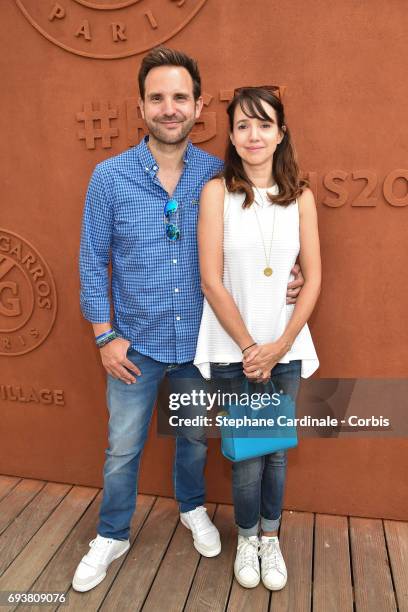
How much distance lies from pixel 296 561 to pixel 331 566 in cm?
15

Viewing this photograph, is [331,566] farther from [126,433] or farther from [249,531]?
[126,433]

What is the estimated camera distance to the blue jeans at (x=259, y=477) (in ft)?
7.04

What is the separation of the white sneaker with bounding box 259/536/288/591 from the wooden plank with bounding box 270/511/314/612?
0.04 metres

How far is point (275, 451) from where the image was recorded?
7.04 feet

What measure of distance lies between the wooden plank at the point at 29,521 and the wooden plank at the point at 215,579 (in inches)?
34.1

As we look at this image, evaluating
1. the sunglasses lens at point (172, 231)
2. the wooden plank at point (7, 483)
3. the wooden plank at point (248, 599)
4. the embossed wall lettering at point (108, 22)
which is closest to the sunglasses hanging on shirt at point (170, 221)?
the sunglasses lens at point (172, 231)

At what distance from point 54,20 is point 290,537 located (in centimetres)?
266

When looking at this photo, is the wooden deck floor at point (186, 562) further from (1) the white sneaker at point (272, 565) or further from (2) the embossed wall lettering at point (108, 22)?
(2) the embossed wall lettering at point (108, 22)

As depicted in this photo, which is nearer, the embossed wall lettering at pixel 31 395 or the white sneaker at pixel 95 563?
the white sneaker at pixel 95 563

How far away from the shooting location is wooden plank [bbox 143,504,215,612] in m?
2.25

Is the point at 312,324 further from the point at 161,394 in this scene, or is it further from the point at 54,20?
the point at 54,20

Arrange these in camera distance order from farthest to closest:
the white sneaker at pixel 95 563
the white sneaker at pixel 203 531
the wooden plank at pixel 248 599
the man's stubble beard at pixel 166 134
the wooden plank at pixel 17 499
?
the wooden plank at pixel 17 499 < the white sneaker at pixel 203 531 < the white sneaker at pixel 95 563 < the wooden plank at pixel 248 599 < the man's stubble beard at pixel 166 134

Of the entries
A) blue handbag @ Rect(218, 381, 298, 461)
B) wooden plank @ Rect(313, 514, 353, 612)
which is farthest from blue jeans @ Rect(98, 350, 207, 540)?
wooden plank @ Rect(313, 514, 353, 612)

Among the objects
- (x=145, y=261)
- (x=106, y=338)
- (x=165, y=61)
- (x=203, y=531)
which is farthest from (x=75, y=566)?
(x=165, y=61)
